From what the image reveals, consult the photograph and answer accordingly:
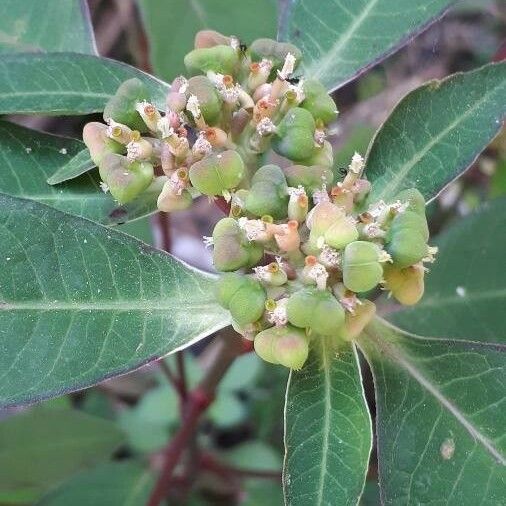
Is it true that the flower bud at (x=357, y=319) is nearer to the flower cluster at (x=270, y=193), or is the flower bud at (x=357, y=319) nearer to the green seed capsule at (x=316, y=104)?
the flower cluster at (x=270, y=193)

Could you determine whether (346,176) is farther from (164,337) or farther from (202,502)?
(202,502)

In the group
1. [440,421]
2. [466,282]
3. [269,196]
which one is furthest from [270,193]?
[466,282]

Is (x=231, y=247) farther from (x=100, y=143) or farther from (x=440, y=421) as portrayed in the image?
(x=440, y=421)

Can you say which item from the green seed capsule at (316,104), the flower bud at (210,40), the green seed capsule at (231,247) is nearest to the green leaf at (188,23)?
the flower bud at (210,40)

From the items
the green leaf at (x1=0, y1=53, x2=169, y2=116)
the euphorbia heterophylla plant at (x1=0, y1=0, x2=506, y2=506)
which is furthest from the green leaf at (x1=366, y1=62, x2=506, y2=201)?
the green leaf at (x1=0, y1=53, x2=169, y2=116)

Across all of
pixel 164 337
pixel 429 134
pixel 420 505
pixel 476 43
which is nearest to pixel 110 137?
pixel 164 337
